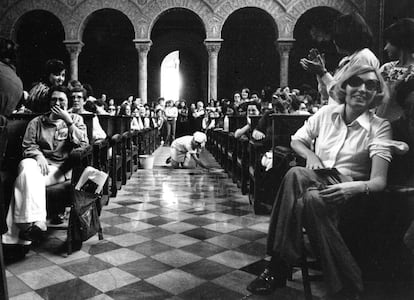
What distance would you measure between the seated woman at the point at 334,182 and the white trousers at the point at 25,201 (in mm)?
1756

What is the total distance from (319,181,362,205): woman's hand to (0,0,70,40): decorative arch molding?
16402mm

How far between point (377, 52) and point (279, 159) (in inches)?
498

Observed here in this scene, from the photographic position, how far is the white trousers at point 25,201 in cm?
318

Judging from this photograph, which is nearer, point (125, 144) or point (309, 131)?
point (309, 131)

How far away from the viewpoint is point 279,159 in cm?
435

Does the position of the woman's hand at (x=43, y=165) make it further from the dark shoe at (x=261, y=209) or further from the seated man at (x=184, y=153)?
the seated man at (x=184, y=153)

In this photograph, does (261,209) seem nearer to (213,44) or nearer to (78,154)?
(78,154)

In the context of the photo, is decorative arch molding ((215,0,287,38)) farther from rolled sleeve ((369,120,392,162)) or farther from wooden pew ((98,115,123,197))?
rolled sleeve ((369,120,392,162))

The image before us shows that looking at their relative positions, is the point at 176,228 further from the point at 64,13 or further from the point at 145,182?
the point at 64,13

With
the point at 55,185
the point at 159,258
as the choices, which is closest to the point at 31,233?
the point at 55,185

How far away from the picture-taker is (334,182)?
242 cm

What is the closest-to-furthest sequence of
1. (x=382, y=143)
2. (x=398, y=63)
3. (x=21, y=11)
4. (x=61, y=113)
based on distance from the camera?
(x=382, y=143), (x=398, y=63), (x=61, y=113), (x=21, y=11)

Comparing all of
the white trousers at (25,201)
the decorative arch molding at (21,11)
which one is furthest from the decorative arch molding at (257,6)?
the white trousers at (25,201)

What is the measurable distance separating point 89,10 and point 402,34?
51.5ft
